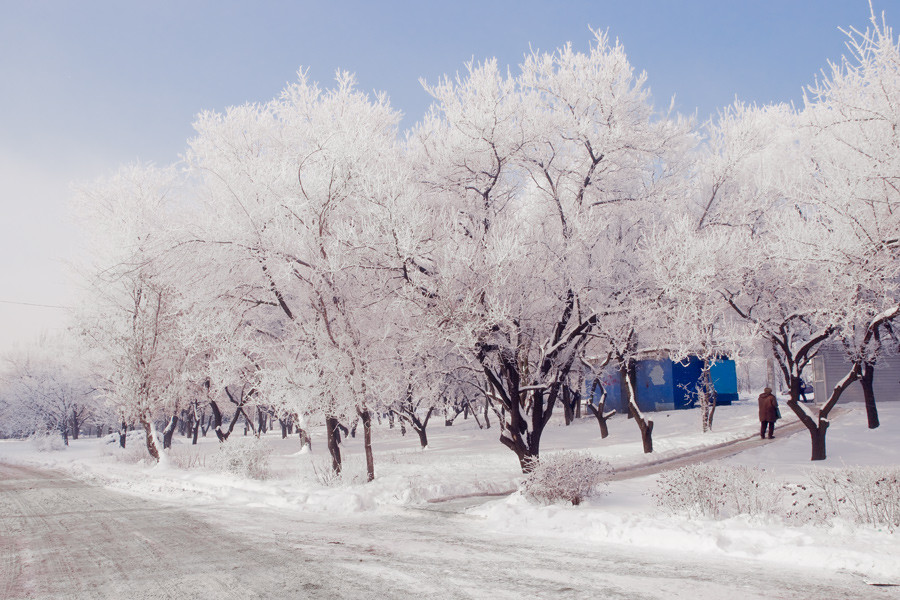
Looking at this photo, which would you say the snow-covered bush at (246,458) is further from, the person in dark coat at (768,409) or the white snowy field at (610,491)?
the person in dark coat at (768,409)

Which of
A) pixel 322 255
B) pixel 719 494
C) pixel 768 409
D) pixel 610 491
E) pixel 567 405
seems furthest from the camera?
pixel 567 405

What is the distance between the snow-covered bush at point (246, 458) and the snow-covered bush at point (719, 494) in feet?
31.5

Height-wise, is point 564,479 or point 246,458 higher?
point 564,479

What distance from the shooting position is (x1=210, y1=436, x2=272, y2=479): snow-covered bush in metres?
13.9

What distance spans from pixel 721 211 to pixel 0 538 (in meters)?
18.8

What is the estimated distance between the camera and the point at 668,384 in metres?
33.5

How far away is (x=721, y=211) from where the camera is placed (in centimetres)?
1823

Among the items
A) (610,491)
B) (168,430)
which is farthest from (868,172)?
(168,430)

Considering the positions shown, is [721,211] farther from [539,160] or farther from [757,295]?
[539,160]

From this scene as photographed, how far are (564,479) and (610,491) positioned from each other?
6.75ft

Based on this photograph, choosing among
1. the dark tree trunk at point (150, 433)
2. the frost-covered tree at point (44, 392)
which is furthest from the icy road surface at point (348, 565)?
the frost-covered tree at point (44, 392)

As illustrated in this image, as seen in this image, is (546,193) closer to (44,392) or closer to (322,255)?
(322,255)

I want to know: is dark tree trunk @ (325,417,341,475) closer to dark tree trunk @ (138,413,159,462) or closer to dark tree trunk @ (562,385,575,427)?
dark tree trunk @ (138,413,159,462)

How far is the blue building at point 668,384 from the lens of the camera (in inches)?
1304
